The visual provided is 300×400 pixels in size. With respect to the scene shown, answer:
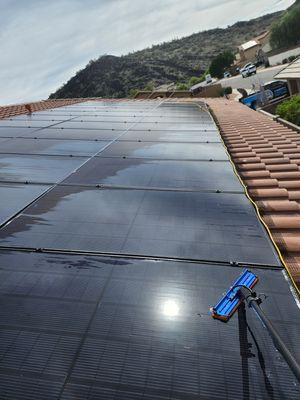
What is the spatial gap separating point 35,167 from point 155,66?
4996 inches

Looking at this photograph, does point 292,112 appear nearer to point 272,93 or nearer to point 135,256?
point 272,93

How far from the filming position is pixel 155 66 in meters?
126

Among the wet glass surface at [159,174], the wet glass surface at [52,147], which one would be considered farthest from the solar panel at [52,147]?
the wet glass surface at [159,174]

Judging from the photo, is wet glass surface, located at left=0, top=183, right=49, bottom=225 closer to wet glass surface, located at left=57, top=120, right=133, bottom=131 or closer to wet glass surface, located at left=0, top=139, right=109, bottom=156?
wet glass surface, located at left=0, top=139, right=109, bottom=156

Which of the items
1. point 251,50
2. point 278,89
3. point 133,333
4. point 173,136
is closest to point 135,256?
point 133,333

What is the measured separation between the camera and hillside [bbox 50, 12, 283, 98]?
116 m

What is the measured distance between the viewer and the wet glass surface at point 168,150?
336 inches

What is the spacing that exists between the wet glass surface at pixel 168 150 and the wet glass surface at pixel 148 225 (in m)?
2.68

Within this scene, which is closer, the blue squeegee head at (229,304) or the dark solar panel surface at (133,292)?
the dark solar panel surface at (133,292)

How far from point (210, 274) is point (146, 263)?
0.71 meters

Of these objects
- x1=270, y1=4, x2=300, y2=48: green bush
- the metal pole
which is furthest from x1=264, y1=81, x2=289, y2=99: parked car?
x1=270, y1=4, x2=300, y2=48: green bush

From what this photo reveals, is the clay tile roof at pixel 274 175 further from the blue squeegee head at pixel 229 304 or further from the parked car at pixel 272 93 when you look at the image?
the parked car at pixel 272 93

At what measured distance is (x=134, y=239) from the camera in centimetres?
445

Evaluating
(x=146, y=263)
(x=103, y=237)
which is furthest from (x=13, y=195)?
(x=146, y=263)
